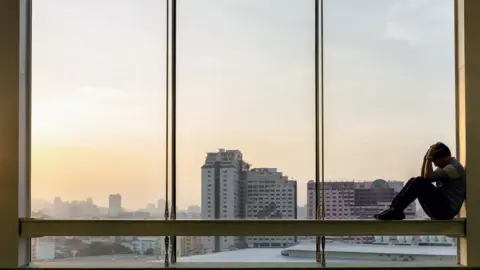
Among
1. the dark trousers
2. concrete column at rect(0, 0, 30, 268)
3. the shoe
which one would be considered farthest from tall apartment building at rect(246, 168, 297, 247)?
concrete column at rect(0, 0, 30, 268)

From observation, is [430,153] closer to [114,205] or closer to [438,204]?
[438,204]

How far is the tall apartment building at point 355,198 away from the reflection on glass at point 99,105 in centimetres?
124

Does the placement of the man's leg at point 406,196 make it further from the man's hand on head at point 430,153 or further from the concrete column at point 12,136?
the concrete column at point 12,136

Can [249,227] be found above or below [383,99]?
below

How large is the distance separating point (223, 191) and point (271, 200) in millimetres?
370

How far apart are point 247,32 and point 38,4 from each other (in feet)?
5.29

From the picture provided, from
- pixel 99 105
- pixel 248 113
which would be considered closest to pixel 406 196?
pixel 248 113

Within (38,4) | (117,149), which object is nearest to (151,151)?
(117,149)

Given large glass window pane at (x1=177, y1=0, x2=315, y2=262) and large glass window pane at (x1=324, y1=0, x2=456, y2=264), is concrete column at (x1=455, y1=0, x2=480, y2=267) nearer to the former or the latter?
large glass window pane at (x1=324, y1=0, x2=456, y2=264)

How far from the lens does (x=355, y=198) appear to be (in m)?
5.00

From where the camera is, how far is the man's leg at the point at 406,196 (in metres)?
4.73

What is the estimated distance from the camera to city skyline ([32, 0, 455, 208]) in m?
5.01

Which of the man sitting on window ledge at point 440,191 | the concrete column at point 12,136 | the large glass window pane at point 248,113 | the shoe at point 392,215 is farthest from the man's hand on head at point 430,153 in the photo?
the concrete column at point 12,136

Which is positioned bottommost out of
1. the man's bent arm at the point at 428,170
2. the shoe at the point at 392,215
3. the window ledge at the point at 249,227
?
the window ledge at the point at 249,227
